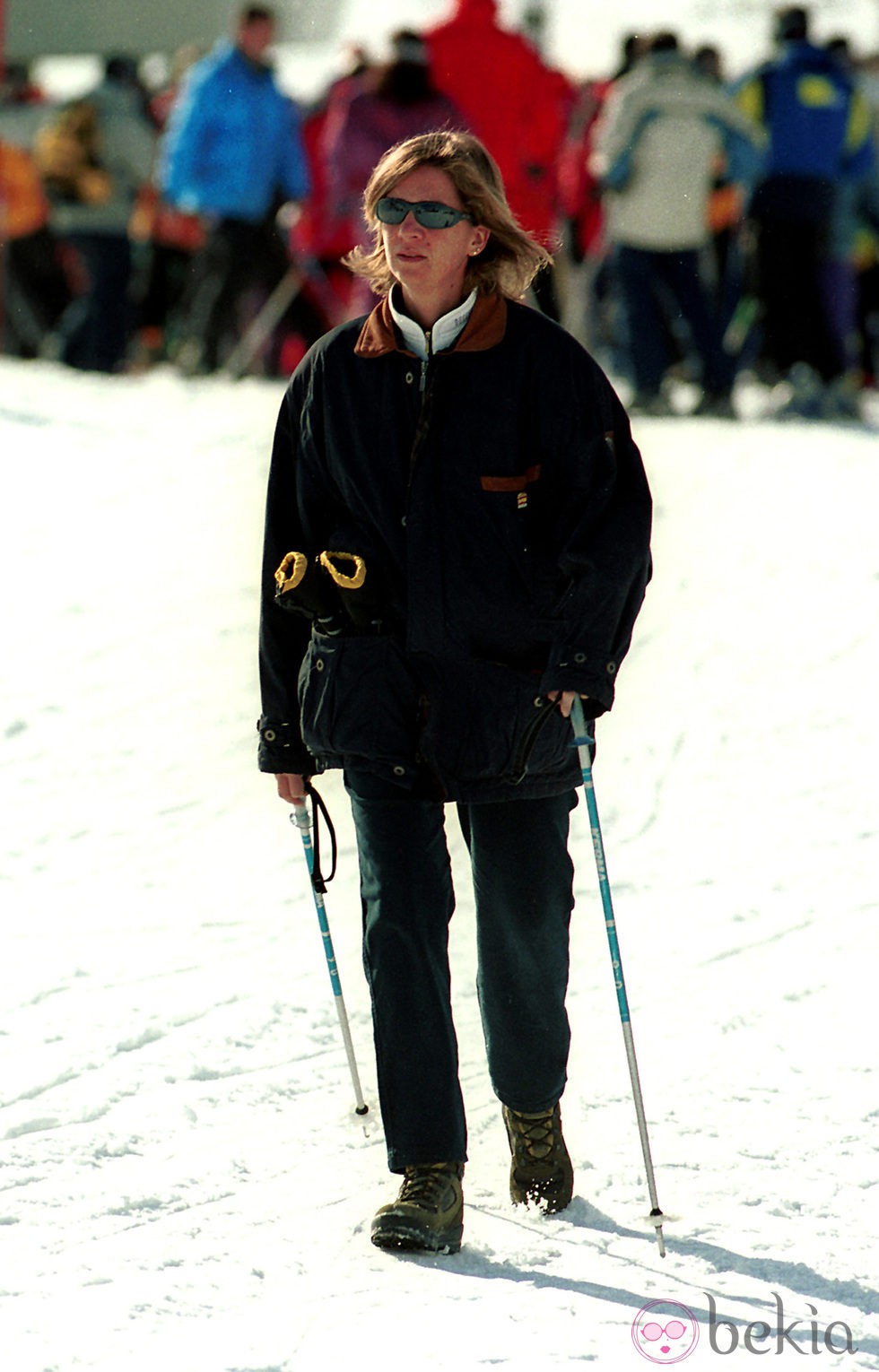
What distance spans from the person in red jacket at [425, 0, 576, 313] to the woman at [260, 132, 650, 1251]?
6.65 meters

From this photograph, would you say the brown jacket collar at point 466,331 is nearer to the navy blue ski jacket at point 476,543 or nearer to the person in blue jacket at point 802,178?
the navy blue ski jacket at point 476,543

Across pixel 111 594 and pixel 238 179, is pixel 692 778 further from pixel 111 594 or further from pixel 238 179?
pixel 238 179

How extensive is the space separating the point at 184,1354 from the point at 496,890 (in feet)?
3.07

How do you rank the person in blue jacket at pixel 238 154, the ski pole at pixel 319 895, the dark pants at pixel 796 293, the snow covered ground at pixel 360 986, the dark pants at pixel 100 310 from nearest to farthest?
the snow covered ground at pixel 360 986 → the ski pole at pixel 319 895 → the dark pants at pixel 796 293 → the person in blue jacket at pixel 238 154 → the dark pants at pixel 100 310

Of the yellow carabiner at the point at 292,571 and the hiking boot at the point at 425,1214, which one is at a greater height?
the yellow carabiner at the point at 292,571

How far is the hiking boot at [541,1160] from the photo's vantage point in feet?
12.4

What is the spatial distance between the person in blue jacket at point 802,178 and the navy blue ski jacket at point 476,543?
7540 mm

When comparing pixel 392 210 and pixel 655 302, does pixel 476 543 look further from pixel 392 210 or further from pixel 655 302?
pixel 655 302

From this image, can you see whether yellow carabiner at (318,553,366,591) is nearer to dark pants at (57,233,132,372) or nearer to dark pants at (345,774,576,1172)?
dark pants at (345,774,576,1172)

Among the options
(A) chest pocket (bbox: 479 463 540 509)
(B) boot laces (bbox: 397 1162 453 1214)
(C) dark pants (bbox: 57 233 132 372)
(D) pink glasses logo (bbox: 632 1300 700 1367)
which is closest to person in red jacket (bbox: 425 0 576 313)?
(C) dark pants (bbox: 57 233 132 372)

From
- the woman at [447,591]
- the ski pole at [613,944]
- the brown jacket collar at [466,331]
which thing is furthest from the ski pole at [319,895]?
the brown jacket collar at [466,331]

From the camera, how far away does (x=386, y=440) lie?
3545 mm

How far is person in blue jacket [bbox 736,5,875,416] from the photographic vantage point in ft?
35.0

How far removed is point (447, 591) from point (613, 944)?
0.68 m
